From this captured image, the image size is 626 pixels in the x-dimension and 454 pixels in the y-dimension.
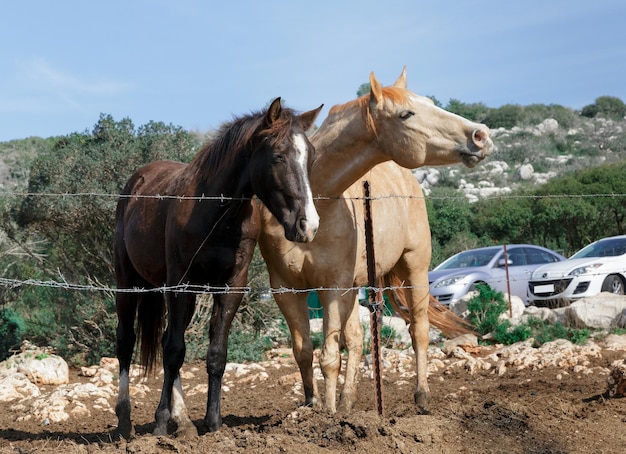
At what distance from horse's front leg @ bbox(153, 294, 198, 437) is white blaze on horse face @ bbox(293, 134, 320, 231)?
1.13 meters

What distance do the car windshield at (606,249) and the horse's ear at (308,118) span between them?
381 inches

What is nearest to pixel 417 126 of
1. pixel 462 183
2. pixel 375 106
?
pixel 375 106

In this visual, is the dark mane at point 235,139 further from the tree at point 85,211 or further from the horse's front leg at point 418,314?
the tree at point 85,211

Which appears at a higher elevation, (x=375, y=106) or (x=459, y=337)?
(x=375, y=106)

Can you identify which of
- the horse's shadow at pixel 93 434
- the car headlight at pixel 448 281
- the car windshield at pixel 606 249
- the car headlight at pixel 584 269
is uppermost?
the car windshield at pixel 606 249

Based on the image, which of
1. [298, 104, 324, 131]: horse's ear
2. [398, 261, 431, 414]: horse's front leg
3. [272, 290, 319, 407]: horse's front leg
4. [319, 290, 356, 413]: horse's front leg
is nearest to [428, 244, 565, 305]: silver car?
[398, 261, 431, 414]: horse's front leg

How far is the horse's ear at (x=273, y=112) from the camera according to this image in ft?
15.8

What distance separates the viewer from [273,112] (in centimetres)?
484

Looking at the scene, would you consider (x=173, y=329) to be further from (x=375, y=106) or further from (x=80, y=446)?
(x=375, y=106)

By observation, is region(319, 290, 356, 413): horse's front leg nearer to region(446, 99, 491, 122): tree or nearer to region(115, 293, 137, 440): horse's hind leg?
region(115, 293, 137, 440): horse's hind leg

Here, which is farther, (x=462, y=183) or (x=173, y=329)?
(x=462, y=183)

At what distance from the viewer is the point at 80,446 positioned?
14.4ft

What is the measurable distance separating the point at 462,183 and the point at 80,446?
138 feet

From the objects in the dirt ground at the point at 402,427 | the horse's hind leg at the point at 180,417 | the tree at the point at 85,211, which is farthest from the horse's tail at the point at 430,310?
the tree at the point at 85,211
